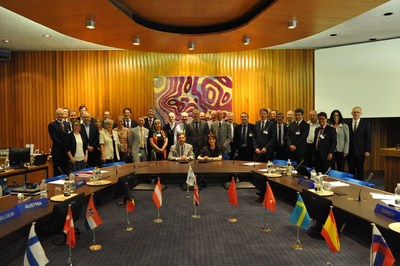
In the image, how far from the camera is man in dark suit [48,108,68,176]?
17.9 ft

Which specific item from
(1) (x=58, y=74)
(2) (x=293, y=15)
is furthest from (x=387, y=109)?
(1) (x=58, y=74)

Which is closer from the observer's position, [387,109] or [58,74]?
[387,109]

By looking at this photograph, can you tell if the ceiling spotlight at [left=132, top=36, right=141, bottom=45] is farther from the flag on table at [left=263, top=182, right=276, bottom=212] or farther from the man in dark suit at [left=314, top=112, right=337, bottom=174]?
the flag on table at [left=263, top=182, right=276, bottom=212]

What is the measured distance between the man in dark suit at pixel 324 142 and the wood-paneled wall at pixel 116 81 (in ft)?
10.7

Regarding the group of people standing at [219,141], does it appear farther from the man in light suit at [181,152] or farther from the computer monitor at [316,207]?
the computer monitor at [316,207]

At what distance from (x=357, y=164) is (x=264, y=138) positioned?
6.41ft

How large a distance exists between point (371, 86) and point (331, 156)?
354cm

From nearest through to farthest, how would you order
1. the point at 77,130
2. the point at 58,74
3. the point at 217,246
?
the point at 217,246 < the point at 77,130 < the point at 58,74

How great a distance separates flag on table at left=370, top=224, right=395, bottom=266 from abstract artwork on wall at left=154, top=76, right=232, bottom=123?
7104 millimetres

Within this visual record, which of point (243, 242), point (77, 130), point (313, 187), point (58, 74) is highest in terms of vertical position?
point (58, 74)

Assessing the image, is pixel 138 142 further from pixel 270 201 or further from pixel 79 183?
pixel 270 201

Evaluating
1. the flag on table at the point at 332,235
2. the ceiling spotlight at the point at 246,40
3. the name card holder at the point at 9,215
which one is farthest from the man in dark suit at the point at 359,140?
the name card holder at the point at 9,215

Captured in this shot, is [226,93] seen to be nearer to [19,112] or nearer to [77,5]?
[77,5]

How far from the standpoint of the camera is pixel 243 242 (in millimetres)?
2783
